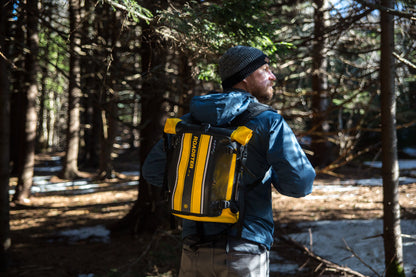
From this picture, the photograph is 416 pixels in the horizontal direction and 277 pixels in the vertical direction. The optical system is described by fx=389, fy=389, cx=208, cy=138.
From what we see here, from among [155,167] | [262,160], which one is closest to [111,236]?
[155,167]

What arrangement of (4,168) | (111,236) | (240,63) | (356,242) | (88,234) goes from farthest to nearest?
(88,234) < (111,236) < (356,242) < (4,168) < (240,63)

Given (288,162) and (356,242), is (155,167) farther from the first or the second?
(356,242)

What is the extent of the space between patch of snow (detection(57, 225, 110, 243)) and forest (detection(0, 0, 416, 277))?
0.20 feet

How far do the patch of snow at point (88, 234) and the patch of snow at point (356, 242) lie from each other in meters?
4.13

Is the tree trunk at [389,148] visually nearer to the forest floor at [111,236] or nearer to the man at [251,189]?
the forest floor at [111,236]

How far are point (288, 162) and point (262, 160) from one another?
0.22 metres

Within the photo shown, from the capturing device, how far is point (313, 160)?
95.0 inches

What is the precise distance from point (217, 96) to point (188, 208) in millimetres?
642

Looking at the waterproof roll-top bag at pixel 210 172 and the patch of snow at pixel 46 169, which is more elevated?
the waterproof roll-top bag at pixel 210 172

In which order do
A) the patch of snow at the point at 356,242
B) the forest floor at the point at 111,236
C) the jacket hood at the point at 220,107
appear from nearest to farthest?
1. the jacket hood at the point at 220,107
2. the patch of snow at the point at 356,242
3. the forest floor at the point at 111,236

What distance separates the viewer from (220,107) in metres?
2.12

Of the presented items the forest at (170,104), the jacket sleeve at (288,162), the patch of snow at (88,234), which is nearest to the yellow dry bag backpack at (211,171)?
the jacket sleeve at (288,162)

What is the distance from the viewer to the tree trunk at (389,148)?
15.4 feet

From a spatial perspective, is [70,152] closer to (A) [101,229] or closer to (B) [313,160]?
(A) [101,229]
